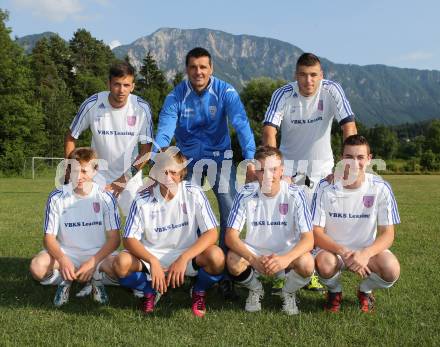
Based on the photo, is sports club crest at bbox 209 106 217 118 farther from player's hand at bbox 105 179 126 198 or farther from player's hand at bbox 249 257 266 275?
player's hand at bbox 249 257 266 275

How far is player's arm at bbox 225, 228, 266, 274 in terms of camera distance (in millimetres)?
4203

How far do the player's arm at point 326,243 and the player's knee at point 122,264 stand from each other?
1.74 m

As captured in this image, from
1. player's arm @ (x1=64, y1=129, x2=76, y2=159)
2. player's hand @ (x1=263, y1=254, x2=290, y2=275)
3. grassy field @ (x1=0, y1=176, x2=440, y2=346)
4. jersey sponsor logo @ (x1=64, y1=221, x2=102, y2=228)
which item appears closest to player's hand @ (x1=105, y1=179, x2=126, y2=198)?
jersey sponsor logo @ (x1=64, y1=221, x2=102, y2=228)

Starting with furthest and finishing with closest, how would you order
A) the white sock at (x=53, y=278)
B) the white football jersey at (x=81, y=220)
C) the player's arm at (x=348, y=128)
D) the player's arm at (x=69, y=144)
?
1. the player's arm at (x=69, y=144)
2. the player's arm at (x=348, y=128)
3. the white football jersey at (x=81, y=220)
4. the white sock at (x=53, y=278)

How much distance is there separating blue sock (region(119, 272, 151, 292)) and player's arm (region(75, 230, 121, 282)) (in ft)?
0.96

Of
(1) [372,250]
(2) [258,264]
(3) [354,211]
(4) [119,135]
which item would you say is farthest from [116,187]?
(1) [372,250]

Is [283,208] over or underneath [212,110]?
underneath

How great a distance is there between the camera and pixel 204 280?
4.45 metres

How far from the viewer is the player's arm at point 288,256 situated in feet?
13.5

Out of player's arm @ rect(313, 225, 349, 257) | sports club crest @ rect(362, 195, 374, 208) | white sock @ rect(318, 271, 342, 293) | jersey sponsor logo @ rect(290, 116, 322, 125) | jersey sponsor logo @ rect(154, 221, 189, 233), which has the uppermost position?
jersey sponsor logo @ rect(290, 116, 322, 125)

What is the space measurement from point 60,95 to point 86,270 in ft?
154

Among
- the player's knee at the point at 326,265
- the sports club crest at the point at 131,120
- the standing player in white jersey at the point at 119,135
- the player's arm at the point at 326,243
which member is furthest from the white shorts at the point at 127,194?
the player's knee at the point at 326,265

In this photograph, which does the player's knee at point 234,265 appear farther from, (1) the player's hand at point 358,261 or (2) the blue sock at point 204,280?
(1) the player's hand at point 358,261

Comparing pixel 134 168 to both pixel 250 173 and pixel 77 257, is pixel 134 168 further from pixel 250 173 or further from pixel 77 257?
pixel 250 173
